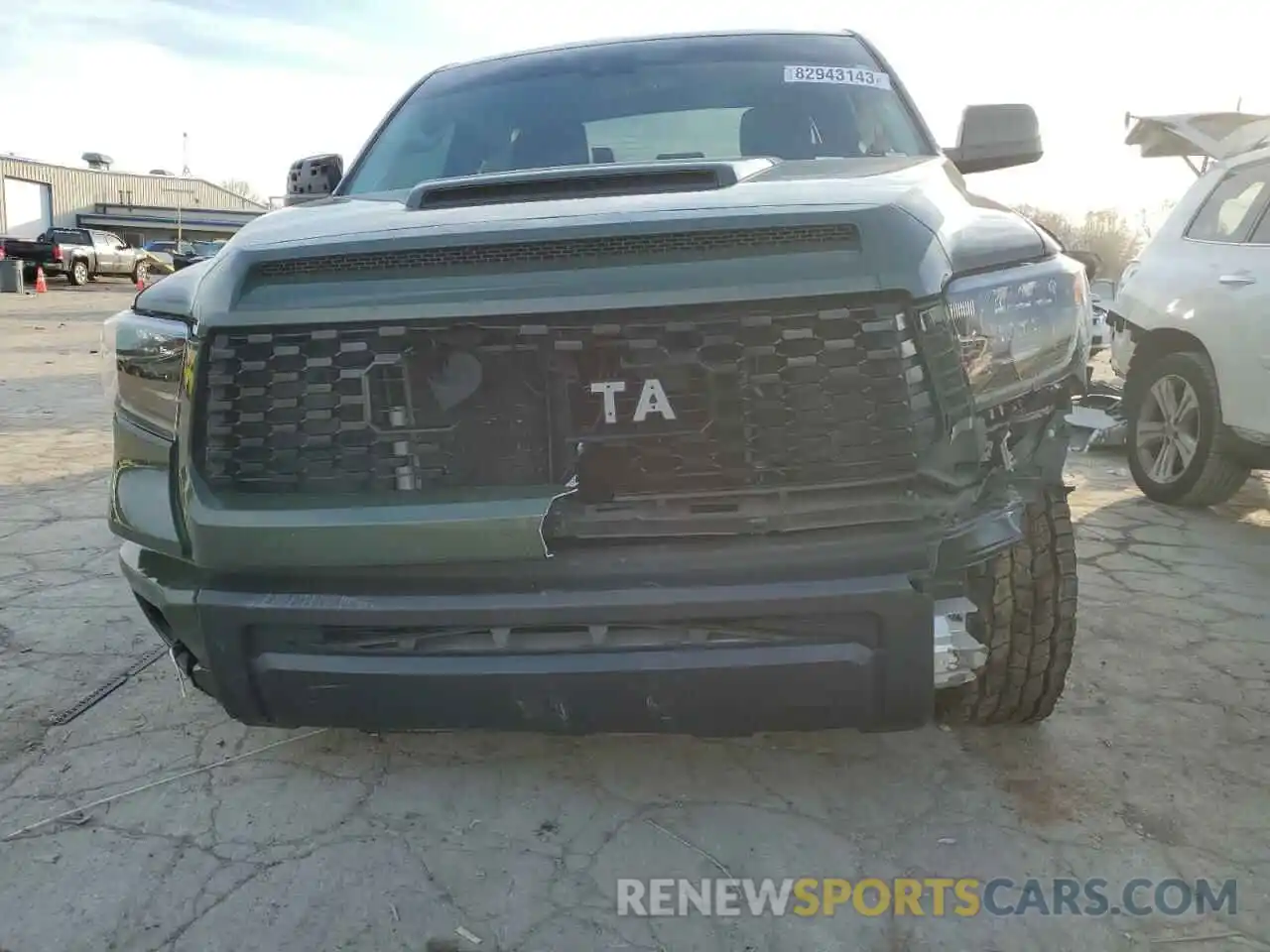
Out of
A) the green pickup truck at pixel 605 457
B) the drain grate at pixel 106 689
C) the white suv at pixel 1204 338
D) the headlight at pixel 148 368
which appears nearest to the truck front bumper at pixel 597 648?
the green pickup truck at pixel 605 457

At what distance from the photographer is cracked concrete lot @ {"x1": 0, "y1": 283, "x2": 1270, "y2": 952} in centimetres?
187

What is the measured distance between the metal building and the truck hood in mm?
44557

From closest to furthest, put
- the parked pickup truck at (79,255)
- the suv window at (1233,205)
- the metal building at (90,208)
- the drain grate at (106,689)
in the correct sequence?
1. the drain grate at (106,689)
2. the suv window at (1233,205)
3. the parked pickup truck at (79,255)
4. the metal building at (90,208)

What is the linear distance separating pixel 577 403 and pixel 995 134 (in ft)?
6.80

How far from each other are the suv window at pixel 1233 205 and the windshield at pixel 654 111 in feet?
7.52

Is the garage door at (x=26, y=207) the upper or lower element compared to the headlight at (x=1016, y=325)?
upper

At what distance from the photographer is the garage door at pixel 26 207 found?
143 ft

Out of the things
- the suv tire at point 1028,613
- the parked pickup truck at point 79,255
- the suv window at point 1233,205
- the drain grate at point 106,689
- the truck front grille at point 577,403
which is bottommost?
the drain grate at point 106,689

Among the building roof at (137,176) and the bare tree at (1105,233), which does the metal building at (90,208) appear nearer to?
the building roof at (137,176)

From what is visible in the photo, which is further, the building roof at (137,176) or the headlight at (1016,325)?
the building roof at (137,176)

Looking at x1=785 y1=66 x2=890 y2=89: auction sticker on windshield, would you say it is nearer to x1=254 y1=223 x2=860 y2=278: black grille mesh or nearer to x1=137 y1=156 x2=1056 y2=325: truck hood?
x1=137 y1=156 x2=1056 y2=325: truck hood

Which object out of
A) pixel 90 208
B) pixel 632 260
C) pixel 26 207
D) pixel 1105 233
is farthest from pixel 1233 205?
pixel 90 208

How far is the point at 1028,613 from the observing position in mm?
2148

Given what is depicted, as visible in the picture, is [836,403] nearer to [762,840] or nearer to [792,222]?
[792,222]
